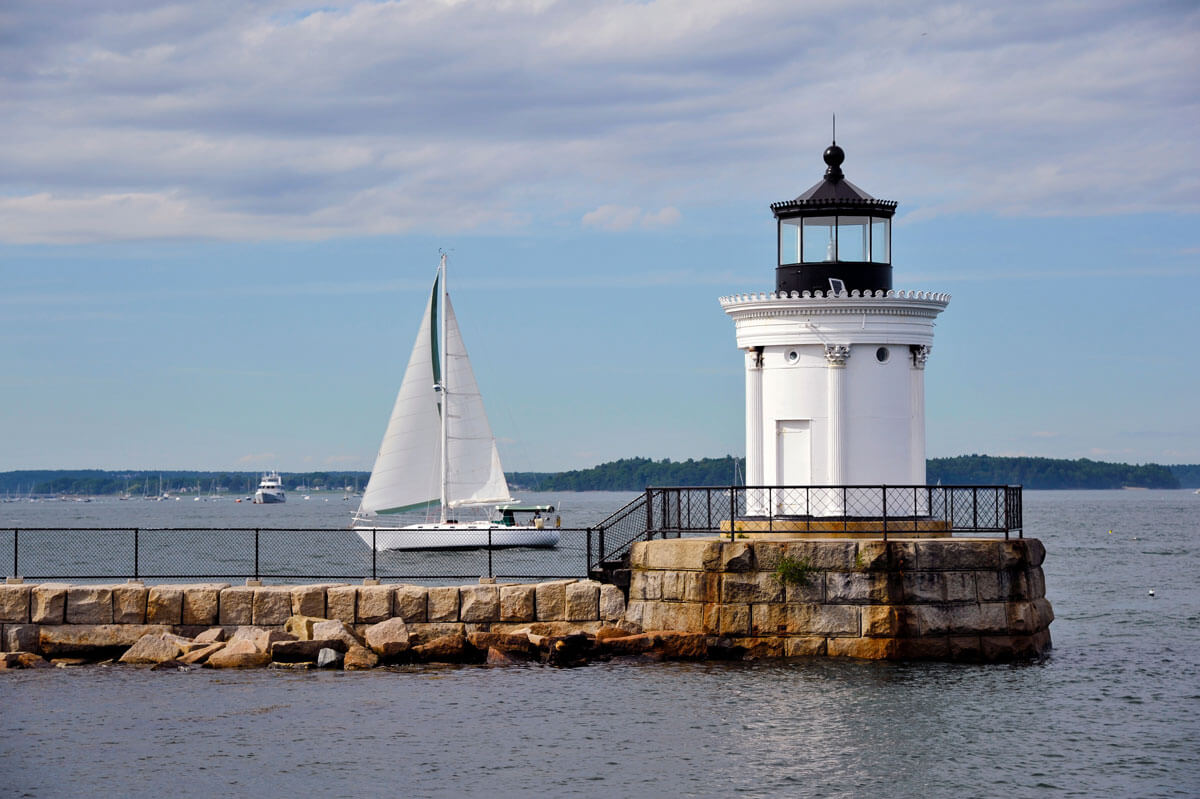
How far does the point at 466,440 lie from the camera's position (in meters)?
62.2

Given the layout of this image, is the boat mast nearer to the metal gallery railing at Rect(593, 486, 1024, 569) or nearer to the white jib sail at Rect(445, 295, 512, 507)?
the white jib sail at Rect(445, 295, 512, 507)

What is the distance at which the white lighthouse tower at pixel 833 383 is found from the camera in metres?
23.5

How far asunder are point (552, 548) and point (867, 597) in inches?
1726

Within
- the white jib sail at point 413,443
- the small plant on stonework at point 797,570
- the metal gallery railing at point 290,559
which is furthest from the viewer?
the white jib sail at point 413,443

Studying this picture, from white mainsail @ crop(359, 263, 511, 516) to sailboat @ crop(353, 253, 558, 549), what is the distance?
0.04 metres

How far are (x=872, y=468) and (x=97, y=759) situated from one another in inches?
477

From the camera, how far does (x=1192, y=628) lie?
1219 inches

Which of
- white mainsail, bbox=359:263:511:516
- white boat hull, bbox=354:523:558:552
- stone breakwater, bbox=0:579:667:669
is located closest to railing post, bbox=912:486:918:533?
stone breakwater, bbox=0:579:667:669

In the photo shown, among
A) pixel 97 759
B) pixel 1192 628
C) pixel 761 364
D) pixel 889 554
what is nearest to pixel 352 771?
pixel 97 759

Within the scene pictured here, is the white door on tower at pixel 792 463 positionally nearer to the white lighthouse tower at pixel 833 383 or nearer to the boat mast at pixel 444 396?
the white lighthouse tower at pixel 833 383

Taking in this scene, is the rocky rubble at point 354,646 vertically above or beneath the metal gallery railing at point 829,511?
beneath

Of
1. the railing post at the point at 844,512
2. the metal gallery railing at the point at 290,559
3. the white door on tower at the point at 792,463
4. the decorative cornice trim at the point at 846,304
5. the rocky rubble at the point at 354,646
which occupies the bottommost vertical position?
the metal gallery railing at the point at 290,559

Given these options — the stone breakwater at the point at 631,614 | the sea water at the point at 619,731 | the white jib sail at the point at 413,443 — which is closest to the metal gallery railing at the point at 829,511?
the stone breakwater at the point at 631,614

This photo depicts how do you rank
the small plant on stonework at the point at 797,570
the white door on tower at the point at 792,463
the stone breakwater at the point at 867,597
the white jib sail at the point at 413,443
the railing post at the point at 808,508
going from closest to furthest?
1. the stone breakwater at the point at 867,597
2. the small plant on stonework at the point at 797,570
3. the railing post at the point at 808,508
4. the white door on tower at the point at 792,463
5. the white jib sail at the point at 413,443
